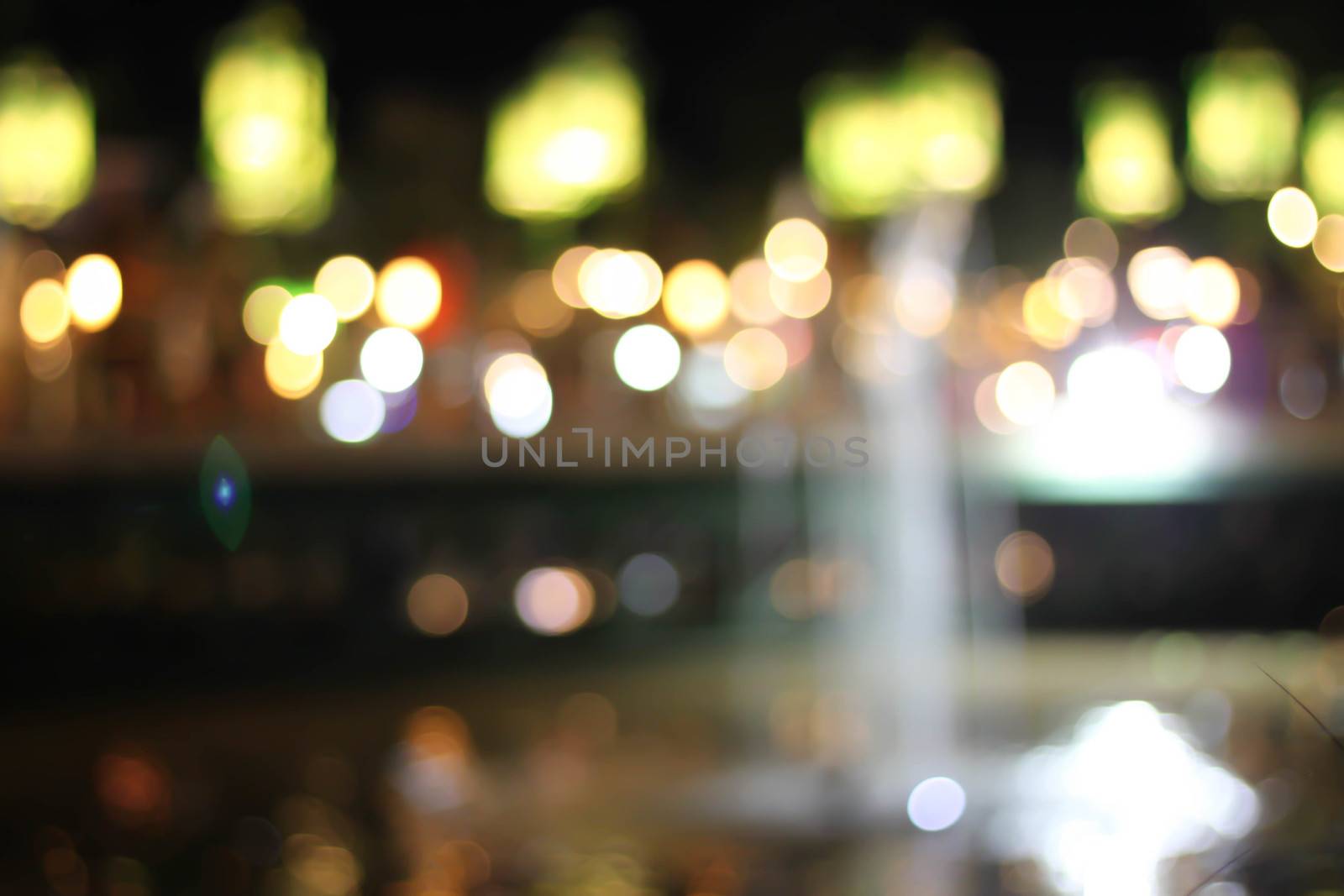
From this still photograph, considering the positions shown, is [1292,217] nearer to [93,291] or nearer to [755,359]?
[755,359]

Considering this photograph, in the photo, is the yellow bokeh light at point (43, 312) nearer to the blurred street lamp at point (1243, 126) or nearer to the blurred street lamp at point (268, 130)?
the blurred street lamp at point (268, 130)

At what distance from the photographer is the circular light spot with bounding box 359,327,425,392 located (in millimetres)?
3939

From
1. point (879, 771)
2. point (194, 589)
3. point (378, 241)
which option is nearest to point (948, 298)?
point (879, 771)

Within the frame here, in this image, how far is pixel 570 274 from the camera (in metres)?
4.94

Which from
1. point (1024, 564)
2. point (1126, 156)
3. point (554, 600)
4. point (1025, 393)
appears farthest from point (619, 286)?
point (1126, 156)

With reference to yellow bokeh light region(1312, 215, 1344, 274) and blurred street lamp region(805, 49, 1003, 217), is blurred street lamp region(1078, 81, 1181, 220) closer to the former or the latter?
blurred street lamp region(805, 49, 1003, 217)

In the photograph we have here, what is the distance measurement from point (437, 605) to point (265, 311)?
4.33 ft

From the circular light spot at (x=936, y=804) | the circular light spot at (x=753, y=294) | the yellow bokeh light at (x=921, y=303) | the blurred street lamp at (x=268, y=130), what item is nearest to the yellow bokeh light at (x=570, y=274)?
the circular light spot at (x=753, y=294)

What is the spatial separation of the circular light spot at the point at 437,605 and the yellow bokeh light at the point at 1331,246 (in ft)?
11.2

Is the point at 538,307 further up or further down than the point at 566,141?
further down

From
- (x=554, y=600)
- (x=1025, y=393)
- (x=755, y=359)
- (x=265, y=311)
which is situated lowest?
(x=554, y=600)

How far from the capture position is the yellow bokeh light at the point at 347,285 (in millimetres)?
4145

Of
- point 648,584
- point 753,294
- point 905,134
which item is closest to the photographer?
point 753,294

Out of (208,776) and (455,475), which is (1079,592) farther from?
(208,776)
